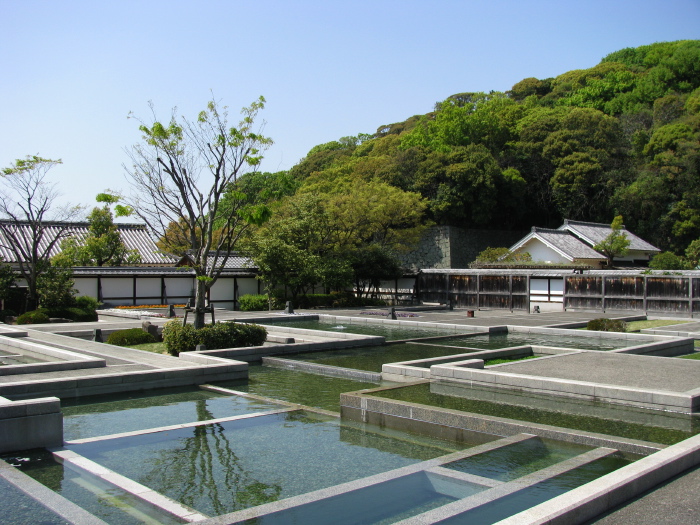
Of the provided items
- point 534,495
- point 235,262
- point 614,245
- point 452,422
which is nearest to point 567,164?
point 614,245

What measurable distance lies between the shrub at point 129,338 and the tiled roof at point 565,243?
27.7 meters

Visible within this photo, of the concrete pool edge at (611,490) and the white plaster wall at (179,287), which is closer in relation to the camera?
the concrete pool edge at (611,490)

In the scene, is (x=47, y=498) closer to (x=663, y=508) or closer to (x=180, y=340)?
(x=663, y=508)

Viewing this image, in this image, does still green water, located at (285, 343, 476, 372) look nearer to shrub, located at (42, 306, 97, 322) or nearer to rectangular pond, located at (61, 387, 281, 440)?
rectangular pond, located at (61, 387, 281, 440)

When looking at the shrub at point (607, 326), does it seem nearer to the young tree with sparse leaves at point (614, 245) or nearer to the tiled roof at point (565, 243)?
the tiled roof at point (565, 243)

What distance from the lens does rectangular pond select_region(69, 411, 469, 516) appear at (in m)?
5.98

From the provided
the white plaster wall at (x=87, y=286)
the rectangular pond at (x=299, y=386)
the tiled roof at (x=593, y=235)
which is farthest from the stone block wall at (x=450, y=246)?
the rectangular pond at (x=299, y=386)

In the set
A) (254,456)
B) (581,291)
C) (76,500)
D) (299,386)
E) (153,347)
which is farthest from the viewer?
(581,291)

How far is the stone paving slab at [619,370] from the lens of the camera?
971 centimetres

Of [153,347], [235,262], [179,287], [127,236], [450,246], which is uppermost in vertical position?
[127,236]

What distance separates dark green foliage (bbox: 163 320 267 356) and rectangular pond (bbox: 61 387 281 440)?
333cm

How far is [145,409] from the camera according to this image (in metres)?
9.52

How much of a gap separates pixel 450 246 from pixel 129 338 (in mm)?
Result: 31591

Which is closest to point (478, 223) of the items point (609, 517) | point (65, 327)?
point (65, 327)
